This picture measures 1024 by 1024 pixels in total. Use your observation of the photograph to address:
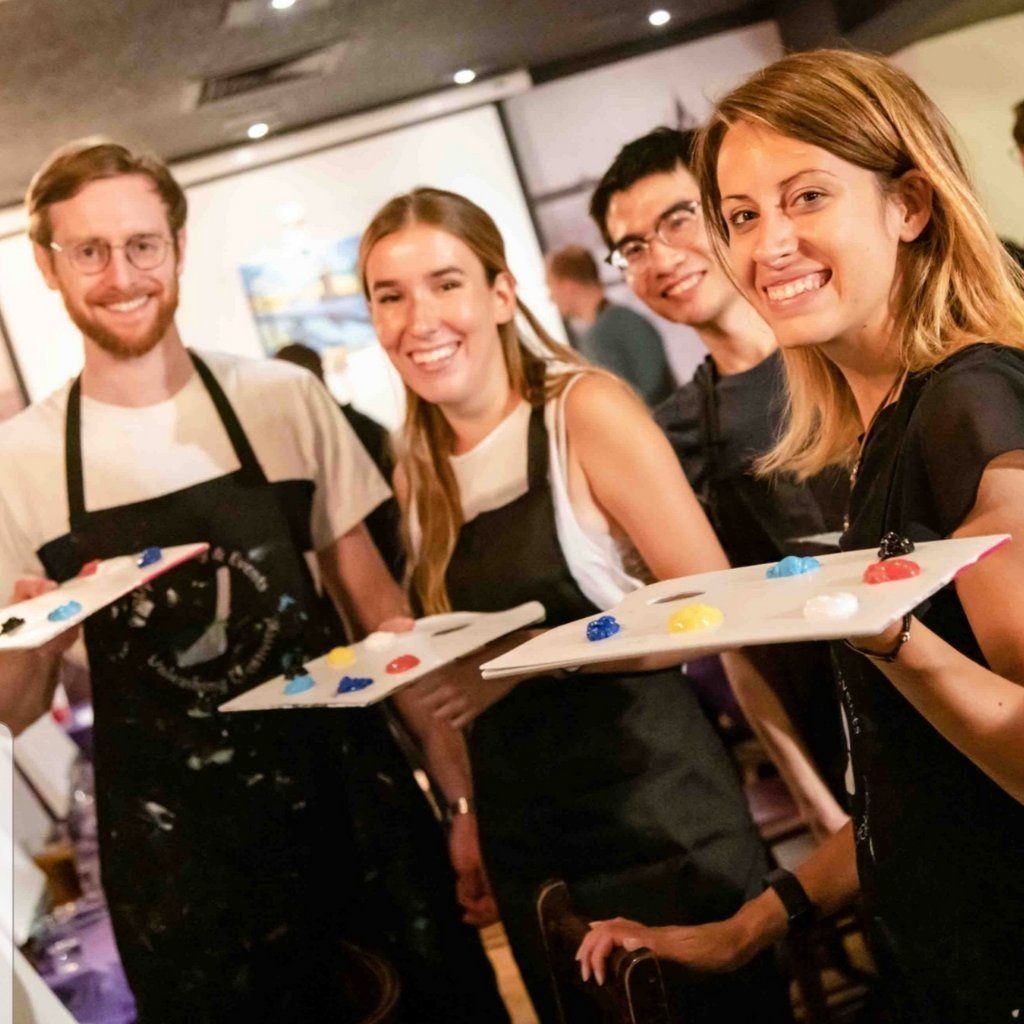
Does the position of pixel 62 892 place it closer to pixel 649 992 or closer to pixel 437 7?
pixel 649 992

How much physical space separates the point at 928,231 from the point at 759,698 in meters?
1.16

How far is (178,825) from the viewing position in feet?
6.58

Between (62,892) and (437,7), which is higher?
(437,7)

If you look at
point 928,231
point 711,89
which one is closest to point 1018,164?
point 711,89

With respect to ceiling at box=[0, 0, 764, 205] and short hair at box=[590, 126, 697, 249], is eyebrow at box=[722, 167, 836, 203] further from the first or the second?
ceiling at box=[0, 0, 764, 205]

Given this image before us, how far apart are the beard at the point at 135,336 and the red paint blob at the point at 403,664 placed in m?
0.80

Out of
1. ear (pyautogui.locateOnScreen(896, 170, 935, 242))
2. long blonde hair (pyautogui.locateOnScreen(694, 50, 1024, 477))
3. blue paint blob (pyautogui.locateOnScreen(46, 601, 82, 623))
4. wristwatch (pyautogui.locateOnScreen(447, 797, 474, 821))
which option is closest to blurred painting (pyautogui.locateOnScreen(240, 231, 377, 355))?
blue paint blob (pyautogui.locateOnScreen(46, 601, 82, 623))

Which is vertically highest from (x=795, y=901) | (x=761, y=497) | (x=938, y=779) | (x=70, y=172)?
(x=70, y=172)

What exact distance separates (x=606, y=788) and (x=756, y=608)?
818mm

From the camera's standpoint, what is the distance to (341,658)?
1741 mm

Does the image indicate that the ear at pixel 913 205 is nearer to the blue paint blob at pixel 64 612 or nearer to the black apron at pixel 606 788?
the black apron at pixel 606 788

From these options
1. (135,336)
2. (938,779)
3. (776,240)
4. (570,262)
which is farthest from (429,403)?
(938,779)

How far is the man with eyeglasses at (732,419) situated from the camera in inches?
81.7

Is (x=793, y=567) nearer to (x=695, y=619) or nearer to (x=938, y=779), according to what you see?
(x=695, y=619)
